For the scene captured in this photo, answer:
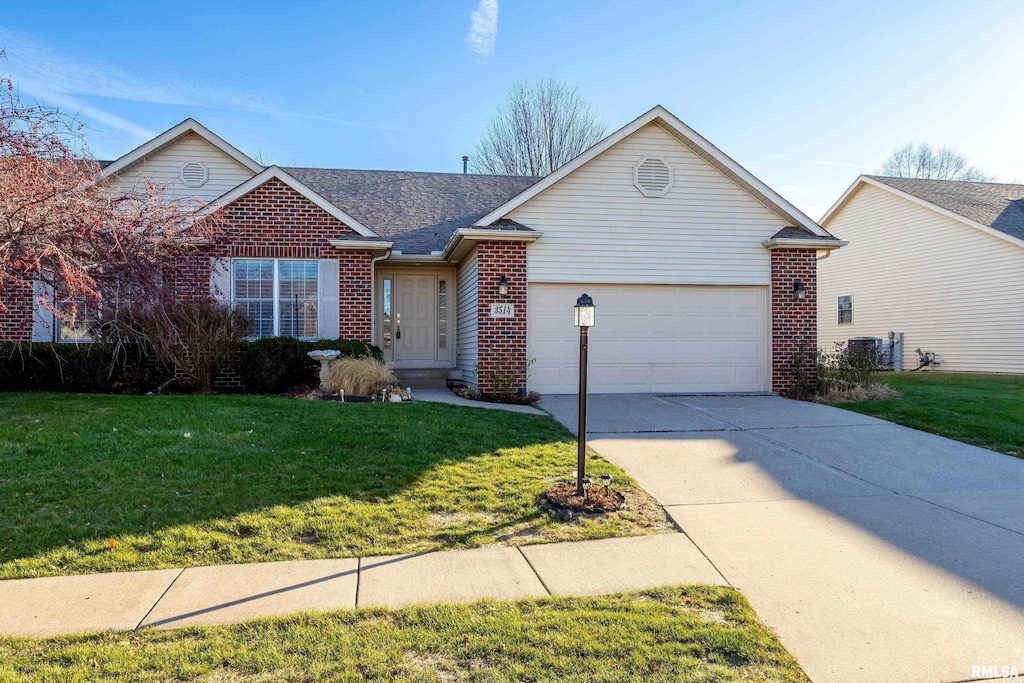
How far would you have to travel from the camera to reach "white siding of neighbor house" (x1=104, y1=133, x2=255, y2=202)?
→ 531 inches

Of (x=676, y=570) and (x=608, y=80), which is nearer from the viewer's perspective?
(x=676, y=570)

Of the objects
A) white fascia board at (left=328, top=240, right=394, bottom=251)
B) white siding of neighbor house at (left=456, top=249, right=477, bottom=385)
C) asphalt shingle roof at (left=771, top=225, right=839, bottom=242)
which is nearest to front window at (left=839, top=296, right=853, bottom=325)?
asphalt shingle roof at (left=771, top=225, right=839, bottom=242)

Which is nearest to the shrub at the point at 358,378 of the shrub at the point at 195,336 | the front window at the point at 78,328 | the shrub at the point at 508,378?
the shrub at the point at 508,378

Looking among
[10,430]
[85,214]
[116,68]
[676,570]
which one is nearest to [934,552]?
[676,570]

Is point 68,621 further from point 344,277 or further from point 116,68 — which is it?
point 116,68

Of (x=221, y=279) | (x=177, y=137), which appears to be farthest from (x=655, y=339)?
(x=177, y=137)

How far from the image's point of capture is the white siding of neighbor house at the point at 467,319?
12.0 metres

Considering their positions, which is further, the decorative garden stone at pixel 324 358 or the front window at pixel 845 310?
the front window at pixel 845 310

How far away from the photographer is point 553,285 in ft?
38.6

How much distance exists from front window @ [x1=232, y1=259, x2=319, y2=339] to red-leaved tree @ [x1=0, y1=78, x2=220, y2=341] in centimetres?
354

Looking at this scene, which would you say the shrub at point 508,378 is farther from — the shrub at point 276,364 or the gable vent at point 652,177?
the gable vent at point 652,177

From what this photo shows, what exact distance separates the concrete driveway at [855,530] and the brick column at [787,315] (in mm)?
3120

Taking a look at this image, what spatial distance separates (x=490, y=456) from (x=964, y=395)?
986cm

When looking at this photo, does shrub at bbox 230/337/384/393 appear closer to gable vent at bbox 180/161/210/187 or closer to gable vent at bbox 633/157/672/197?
gable vent at bbox 180/161/210/187
